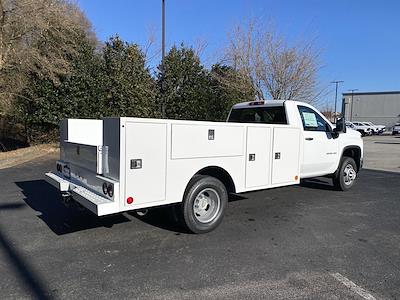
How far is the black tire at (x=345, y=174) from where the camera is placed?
8.44 metres

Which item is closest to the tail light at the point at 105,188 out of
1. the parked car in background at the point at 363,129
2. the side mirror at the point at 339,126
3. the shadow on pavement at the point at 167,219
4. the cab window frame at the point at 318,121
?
the shadow on pavement at the point at 167,219

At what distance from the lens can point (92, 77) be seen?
693 inches

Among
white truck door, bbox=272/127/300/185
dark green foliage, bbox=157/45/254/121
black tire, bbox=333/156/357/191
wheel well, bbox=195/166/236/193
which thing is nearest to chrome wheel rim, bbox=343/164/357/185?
black tire, bbox=333/156/357/191

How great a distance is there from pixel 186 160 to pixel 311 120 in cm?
361

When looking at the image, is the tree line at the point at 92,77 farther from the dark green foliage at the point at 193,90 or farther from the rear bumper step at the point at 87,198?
the rear bumper step at the point at 87,198

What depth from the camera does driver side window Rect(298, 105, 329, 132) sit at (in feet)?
23.9

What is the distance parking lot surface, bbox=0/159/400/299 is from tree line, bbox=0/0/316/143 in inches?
416

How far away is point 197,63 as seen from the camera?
70.8 feet

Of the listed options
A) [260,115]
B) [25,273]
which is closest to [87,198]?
[25,273]

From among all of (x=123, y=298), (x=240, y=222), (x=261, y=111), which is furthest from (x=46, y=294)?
(x=261, y=111)

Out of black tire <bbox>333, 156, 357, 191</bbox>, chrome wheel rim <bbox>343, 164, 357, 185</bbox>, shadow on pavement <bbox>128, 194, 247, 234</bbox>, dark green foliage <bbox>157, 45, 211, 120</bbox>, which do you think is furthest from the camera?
dark green foliage <bbox>157, 45, 211, 120</bbox>

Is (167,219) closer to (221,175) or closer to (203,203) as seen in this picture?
(203,203)

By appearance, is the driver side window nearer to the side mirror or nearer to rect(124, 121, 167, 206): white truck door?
the side mirror

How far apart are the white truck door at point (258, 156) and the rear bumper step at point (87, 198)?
2.33 meters
